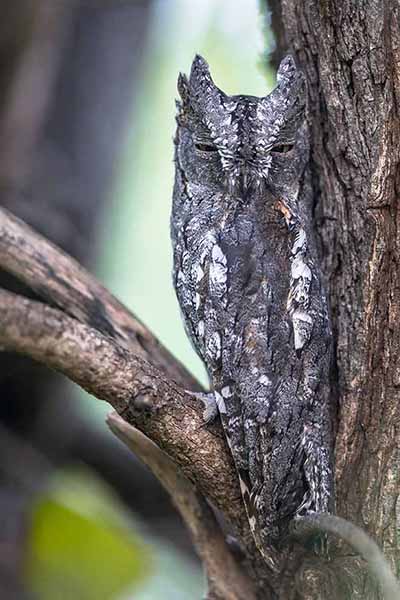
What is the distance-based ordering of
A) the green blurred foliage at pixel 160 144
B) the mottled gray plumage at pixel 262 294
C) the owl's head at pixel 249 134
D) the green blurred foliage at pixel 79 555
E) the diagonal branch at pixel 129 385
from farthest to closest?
the green blurred foliage at pixel 160 144 < the green blurred foliage at pixel 79 555 < the owl's head at pixel 249 134 < the mottled gray plumage at pixel 262 294 < the diagonal branch at pixel 129 385

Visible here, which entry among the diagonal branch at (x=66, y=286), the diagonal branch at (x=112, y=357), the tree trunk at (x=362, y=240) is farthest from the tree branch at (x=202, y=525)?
the tree trunk at (x=362, y=240)

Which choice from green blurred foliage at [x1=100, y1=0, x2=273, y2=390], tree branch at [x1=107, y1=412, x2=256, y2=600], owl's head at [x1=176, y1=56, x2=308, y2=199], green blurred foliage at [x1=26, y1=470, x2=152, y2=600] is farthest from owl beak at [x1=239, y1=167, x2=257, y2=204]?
green blurred foliage at [x1=100, y1=0, x2=273, y2=390]

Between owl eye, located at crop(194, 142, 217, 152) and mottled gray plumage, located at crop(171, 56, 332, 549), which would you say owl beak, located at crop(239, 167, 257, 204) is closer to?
mottled gray plumage, located at crop(171, 56, 332, 549)

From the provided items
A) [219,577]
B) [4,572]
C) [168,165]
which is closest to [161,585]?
[4,572]

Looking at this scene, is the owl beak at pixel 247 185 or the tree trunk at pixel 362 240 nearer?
the tree trunk at pixel 362 240

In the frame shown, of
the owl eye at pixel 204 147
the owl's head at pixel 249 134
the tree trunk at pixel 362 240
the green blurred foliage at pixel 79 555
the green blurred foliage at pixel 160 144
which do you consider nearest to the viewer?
the tree trunk at pixel 362 240

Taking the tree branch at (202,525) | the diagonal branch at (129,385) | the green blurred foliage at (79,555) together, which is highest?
the diagonal branch at (129,385)

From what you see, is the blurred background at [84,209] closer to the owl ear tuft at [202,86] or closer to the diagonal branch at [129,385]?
the owl ear tuft at [202,86]
